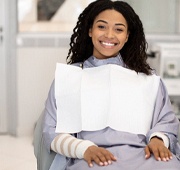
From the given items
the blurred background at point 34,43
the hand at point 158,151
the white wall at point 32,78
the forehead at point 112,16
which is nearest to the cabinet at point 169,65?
the blurred background at point 34,43

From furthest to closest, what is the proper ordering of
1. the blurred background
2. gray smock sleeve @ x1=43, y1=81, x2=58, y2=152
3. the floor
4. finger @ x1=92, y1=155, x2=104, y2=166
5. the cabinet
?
1. the blurred background
2. the cabinet
3. the floor
4. gray smock sleeve @ x1=43, y1=81, x2=58, y2=152
5. finger @ x1=92, y1=155, x2=104, y2=166

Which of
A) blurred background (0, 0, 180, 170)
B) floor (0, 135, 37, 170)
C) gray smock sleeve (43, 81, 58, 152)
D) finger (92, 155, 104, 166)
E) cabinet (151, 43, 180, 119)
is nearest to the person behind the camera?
finger (92, 155, 104, 166)

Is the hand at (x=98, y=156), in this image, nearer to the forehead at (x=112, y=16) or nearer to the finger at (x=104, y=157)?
the finger at (x=104, y=157)

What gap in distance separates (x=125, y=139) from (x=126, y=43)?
0.43 metres

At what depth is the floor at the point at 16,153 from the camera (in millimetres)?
3316

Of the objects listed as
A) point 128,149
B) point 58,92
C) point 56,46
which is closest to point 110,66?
point 58,92

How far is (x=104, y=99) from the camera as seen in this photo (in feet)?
5.79

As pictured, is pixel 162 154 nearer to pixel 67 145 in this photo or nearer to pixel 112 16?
pixel 67 145

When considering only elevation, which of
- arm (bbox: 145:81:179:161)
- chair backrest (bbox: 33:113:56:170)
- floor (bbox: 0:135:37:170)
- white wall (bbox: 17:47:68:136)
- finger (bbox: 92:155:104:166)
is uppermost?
arm (bbox: 145:81:179:161)

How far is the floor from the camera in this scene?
332cm

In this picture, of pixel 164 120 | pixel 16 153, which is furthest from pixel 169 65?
pixel 164 120

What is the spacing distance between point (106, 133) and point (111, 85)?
0.19 meters

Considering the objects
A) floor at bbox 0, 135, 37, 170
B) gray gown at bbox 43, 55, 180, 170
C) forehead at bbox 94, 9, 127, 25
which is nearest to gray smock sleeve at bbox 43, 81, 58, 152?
gray gown at bbox 43, 55, 180, 170

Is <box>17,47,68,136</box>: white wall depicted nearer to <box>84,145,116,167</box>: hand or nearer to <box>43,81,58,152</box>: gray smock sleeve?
<box>43,81,58,152</box>: gray smock sleeve
